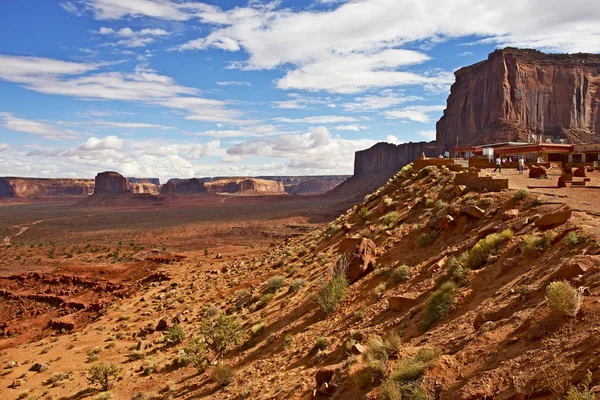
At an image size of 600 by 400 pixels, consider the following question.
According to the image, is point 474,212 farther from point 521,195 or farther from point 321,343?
point 321,343

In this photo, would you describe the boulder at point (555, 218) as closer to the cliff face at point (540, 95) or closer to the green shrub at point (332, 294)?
the green shrub at point (332, 294)

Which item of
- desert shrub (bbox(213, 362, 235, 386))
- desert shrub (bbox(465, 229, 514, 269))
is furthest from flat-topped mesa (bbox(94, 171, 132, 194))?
desert shrub (bbox(465, 229, 514, 269))

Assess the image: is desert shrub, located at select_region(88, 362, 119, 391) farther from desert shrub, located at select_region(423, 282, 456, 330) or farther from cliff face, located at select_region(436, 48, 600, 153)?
cliff face, located at select_region(436, 48, 600, 153)

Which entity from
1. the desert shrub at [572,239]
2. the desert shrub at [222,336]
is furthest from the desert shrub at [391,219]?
the desert shrub at [572,239]

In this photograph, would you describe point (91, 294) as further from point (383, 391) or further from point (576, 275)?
point (576, 275)

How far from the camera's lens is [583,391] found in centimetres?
446

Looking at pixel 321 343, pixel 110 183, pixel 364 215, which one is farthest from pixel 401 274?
pixel 110 183

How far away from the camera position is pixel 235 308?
57.2ft

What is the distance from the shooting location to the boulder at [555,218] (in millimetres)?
9867

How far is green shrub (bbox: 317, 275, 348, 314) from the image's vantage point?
12.1 metres

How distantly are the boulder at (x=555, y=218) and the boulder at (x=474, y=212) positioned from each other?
9.25 feet

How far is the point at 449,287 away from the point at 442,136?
108505 millimetres

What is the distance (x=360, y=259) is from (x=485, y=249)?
4.59m

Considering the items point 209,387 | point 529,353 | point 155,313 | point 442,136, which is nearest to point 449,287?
point 529,353
